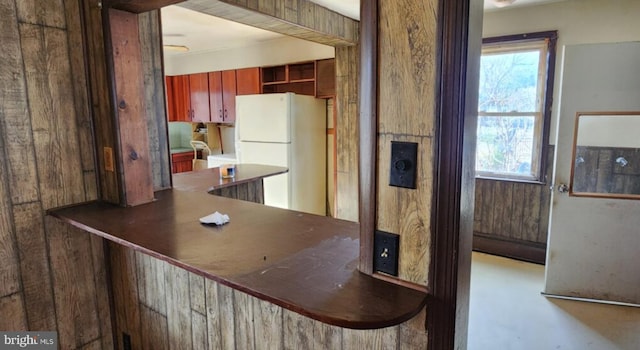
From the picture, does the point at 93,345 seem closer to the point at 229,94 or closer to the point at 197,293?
the point at 197,293

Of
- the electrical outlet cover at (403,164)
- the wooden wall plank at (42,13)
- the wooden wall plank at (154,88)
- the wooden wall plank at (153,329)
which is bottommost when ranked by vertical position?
the wooden wall plank at (153,329)

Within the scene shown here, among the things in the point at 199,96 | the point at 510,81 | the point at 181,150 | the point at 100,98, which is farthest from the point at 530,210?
the point at 181,150

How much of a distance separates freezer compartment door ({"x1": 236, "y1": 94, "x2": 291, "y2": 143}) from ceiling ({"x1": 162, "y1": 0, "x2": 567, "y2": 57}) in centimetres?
76

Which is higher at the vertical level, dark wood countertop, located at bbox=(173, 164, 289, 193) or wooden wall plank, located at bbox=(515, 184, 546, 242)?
dark wood countertop, located at bbox=(173, 164, 289, 193)

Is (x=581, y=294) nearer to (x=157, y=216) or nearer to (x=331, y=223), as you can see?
(x=331, y=223)

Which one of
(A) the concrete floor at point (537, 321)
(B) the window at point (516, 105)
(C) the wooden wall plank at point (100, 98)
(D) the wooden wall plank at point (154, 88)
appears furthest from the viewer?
(B) the window at point (516, 105)

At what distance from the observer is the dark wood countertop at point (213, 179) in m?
2.43

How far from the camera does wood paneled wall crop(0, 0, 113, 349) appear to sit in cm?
150

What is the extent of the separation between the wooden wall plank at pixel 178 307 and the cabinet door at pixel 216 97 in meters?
3.98

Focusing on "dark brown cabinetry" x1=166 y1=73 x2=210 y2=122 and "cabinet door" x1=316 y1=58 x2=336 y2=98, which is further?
"dark brown cabinetry" x1=166 y1=73 x2=210 y2=122

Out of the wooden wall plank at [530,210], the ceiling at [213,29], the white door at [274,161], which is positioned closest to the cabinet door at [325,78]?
the ceiling at [213,29]

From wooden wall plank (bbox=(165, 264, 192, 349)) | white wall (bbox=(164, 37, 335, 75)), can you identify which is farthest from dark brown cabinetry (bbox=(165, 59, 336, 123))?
wooden wall plank (bbox=(165, 264, 192, 349))

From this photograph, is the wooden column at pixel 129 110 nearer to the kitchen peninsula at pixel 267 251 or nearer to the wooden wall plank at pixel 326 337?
the kitchen peninsula at pixel 267 251

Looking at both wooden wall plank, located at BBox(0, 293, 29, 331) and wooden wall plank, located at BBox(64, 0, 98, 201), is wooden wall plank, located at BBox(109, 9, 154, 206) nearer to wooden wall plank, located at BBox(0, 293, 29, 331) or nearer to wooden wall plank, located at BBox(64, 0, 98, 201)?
wooden wall plank, located at BBox(64, 0, 98, 201)
